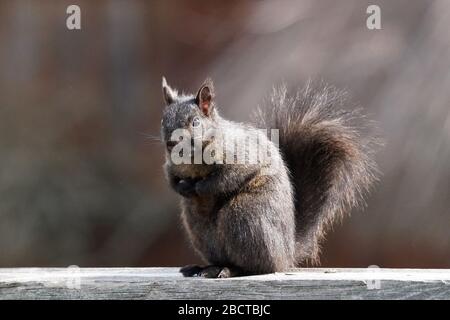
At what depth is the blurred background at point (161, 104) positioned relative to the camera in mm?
5504

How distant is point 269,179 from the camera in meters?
3.47

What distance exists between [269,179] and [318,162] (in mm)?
445

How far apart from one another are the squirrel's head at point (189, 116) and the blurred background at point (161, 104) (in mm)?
1920

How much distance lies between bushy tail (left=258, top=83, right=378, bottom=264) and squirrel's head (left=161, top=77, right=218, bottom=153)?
18.0 inches

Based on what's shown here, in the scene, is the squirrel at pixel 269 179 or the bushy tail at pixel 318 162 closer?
the squirrel at pixel 269 179

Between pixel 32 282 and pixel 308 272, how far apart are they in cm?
106

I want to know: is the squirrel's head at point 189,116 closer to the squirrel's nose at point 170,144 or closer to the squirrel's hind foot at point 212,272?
the squirrel's nose at point 170,144

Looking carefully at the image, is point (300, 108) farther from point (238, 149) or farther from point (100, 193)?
point (100, 193)

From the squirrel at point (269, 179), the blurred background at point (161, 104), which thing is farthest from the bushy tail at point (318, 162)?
the blurred background at point (161, 104)

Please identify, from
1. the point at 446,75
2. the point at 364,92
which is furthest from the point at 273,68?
the point at 446,75

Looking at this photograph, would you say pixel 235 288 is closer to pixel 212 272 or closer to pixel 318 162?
pixel 212 272

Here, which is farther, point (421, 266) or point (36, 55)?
point (36, 55)

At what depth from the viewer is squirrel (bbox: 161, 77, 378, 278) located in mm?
3385

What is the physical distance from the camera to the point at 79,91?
5801 millimetres
